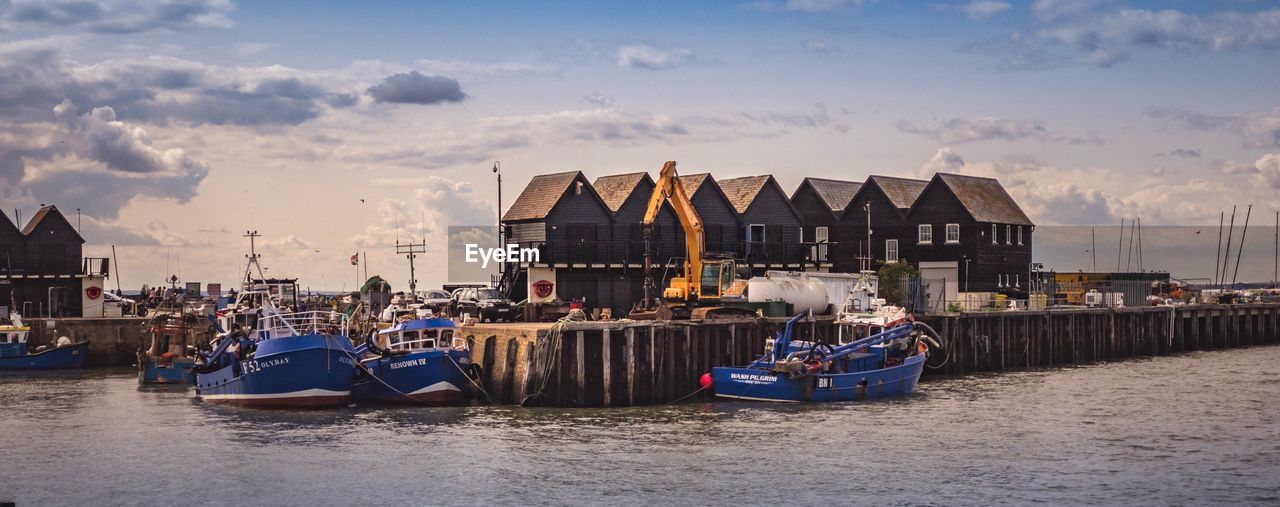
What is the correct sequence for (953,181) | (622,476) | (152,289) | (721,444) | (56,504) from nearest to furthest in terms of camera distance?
(56,504)
(622,476)
(721,444)
(953,181)
(152,289)

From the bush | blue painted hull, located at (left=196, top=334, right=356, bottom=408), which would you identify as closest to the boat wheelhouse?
blue painted hull, located at (left=196, top=334, right=356, bottom=408)

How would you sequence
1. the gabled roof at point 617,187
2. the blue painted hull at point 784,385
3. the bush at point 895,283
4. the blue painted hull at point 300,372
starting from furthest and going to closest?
the gabled roof at point 617,187 → the bush at point 895,283 → the blue painted hull at point 784,385 → the blue painted hull at point 300,372

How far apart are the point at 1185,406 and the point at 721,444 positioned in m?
19.2

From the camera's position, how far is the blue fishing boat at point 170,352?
55281 millimetres

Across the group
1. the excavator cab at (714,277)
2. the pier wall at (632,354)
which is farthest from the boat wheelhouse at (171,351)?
the excavator cab at (714,277)

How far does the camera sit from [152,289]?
3745 inches

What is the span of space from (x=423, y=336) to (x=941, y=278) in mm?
41533

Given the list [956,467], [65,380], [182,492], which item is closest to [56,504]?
[182,492]

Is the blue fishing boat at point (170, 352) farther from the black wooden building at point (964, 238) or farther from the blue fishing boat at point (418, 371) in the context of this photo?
the black wooden building at point (964, 238)

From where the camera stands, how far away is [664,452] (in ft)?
113

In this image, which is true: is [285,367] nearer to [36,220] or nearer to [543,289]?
[543,289]

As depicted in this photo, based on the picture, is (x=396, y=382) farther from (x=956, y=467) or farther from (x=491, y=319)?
(x=956, y=467)

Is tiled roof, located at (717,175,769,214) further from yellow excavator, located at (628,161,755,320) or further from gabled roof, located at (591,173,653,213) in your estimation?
yellow excavator, located at (628,161,755,320)

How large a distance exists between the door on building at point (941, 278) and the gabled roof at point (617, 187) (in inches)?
713
